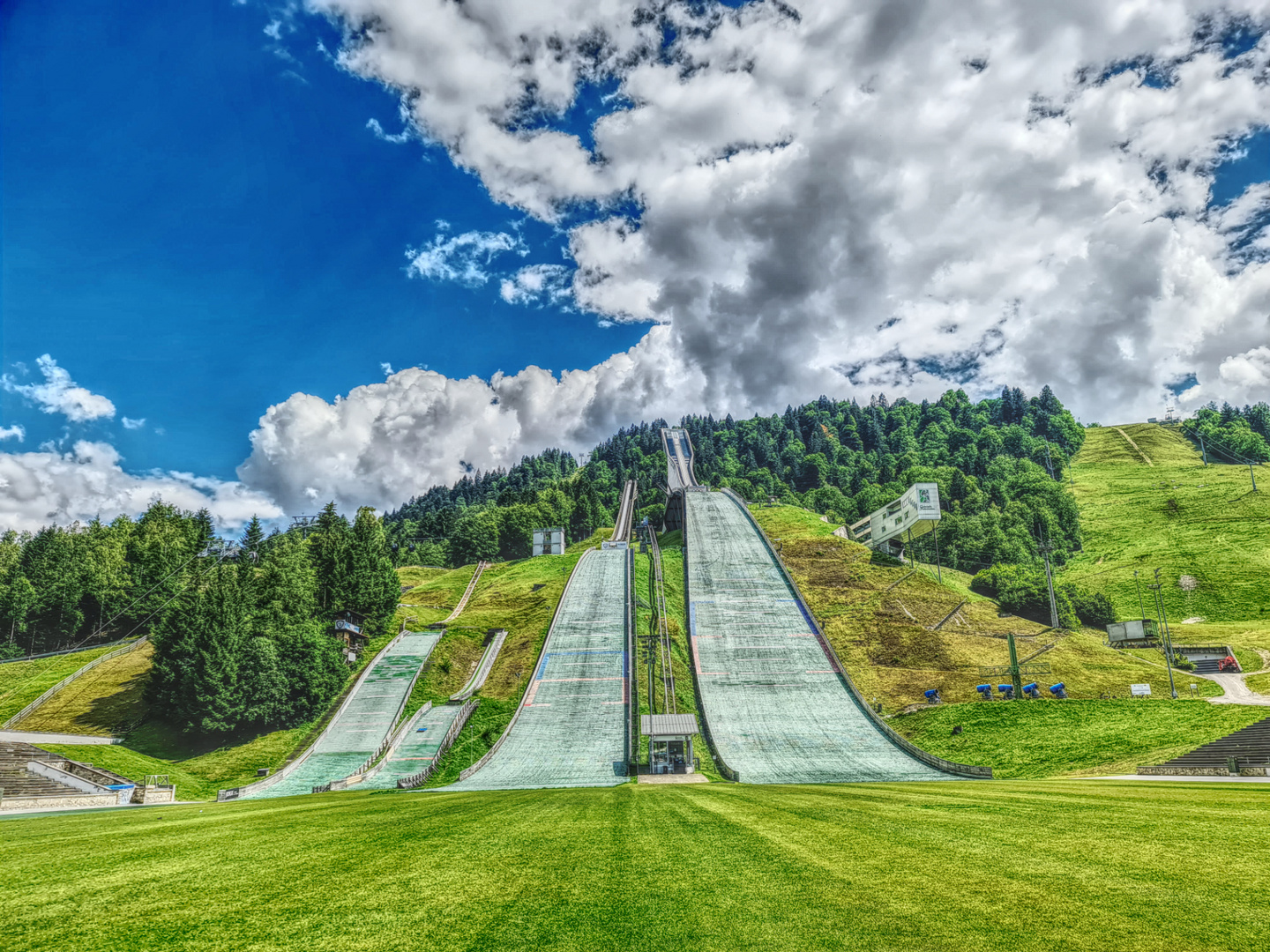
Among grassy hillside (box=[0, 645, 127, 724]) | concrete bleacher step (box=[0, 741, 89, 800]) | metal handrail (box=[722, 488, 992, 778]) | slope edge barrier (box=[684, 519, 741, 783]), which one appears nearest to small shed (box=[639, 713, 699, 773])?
slope edge barrier (box=[684, 519, 741, 783])

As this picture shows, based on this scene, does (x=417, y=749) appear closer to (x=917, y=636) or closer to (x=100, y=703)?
(x=100, y=703)

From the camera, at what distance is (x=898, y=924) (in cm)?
690

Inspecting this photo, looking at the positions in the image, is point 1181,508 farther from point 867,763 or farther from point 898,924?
point 898,924

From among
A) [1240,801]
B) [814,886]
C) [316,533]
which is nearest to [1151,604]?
[1240,801]

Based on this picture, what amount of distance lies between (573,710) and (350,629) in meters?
22.4

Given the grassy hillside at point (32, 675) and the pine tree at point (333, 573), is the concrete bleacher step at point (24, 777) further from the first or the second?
the pine tree at point (333, 573)

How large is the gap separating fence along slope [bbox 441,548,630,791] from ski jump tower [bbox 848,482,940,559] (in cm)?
3188

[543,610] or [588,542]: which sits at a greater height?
[588,542]

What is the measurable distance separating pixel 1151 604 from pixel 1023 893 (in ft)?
298

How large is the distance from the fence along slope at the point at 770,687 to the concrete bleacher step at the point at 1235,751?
382 inches

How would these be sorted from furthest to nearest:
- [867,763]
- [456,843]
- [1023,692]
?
[1023,692] → [867,763] → [456,843]

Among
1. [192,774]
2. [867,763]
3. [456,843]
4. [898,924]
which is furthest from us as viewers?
[192,774]

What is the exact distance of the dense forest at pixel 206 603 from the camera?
1606 inches

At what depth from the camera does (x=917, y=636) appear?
51469 millimetres
